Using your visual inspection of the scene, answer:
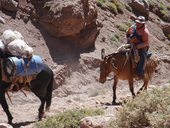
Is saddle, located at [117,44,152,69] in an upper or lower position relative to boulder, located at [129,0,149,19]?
upper

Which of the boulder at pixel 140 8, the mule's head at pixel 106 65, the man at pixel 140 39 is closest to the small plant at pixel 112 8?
the boulder at pixel 140 8

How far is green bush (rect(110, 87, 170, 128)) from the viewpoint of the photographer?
712cm

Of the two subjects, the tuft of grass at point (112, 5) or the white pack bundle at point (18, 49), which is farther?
the tuft of grass at point (112, 5)

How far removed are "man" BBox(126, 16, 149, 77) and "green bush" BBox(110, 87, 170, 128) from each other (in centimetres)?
578

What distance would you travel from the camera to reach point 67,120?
999cm

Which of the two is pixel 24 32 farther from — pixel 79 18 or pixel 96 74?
pixel 96 74

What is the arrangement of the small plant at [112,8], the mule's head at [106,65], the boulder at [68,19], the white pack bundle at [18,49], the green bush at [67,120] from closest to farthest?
the green bush at [67,120]
the white pack bundle at [18,49]
the mule's head at [106,65]
the boulder at [68,19]
the small plant at [112,8]

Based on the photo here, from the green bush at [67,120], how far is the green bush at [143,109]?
8.00 feet

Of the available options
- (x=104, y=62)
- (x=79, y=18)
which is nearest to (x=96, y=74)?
(x=79, y=18)

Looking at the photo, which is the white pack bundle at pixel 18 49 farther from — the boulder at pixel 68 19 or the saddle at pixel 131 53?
the boulder at pixel 68 19

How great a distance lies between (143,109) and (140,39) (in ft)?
20.6

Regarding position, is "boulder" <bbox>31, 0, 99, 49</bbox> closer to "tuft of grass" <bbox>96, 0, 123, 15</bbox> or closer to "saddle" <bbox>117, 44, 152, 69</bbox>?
"tuft of grass" <bbox>96, 0, 123, 15</bbox>

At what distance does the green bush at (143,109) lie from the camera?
7.12m

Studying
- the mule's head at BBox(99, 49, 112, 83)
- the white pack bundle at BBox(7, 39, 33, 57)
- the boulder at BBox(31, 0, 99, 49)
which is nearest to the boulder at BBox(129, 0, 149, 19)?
the boulder at BBox(31, 0, 99, 49)
